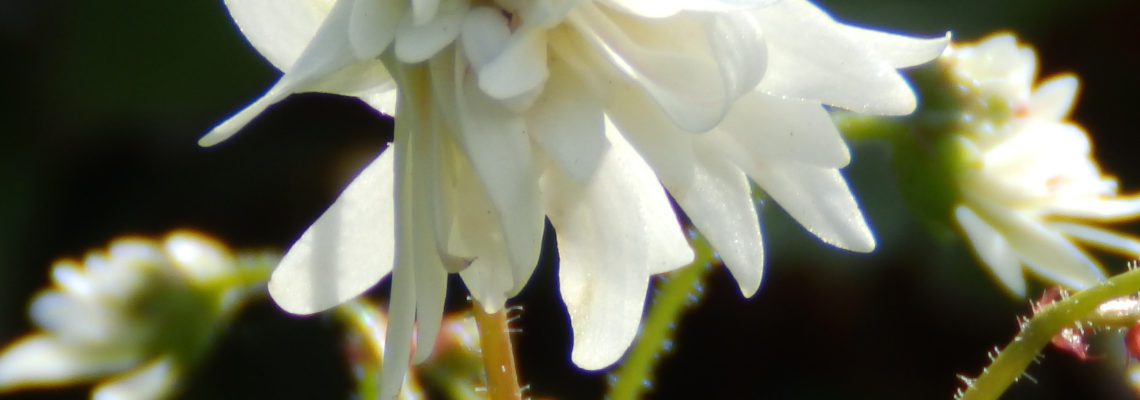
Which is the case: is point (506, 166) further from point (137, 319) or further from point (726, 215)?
A: point (137, 319)

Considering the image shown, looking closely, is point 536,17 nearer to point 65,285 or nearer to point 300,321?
point 65,285

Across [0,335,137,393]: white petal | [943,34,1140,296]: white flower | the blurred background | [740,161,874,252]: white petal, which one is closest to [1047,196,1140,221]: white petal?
[943,34,1140,296]: white flower

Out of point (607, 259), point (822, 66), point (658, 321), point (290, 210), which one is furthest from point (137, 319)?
point (290, 210)

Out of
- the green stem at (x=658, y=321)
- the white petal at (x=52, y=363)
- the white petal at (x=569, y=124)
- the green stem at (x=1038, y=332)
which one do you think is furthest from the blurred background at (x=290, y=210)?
the white petal at (x=569, y=124)

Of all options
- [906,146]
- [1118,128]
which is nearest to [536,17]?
[906,146]

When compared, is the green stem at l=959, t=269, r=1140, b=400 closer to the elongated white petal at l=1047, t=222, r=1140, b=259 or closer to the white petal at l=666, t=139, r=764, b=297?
the white petal at l=666, t=139, r=764, b=297

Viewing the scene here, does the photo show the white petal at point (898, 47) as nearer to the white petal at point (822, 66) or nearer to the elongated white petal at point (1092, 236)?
the white petal at point (822, 66)

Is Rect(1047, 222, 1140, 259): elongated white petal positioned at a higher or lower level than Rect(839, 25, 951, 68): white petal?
lower
